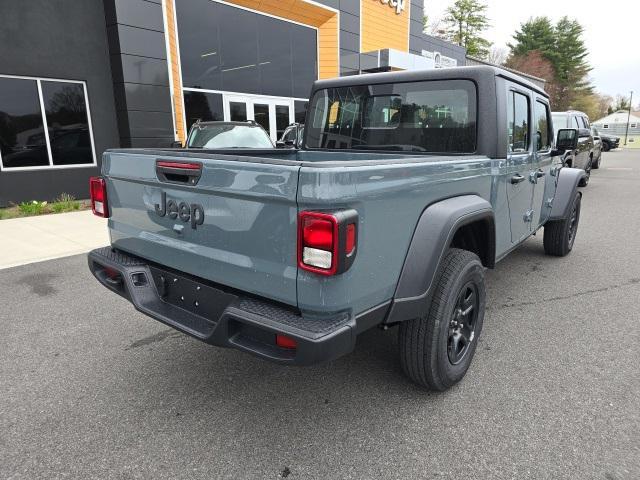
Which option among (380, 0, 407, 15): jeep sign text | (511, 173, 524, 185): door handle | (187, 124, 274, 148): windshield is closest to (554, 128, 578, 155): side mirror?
(511, 173, 524, 185): door handle

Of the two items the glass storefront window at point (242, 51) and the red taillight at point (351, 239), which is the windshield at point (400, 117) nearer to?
the red taillight at point (351, 239)

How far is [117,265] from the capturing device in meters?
2.71

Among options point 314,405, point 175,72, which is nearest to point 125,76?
point 175,72

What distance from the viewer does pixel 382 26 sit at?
58.0 ft

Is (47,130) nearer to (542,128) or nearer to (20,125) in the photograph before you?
(20,125)

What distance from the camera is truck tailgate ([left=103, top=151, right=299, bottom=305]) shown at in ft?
6.39

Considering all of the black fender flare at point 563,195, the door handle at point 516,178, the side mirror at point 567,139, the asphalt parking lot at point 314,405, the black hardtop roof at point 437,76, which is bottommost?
the asphalt parking lot at point 314,405

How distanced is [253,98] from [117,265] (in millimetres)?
11645

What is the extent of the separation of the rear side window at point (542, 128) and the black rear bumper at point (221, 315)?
10.4 feet

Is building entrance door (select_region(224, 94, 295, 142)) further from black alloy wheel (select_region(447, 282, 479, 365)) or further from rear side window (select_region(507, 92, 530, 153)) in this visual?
black alloy wheel (select_region(447, 282, 479, 365))

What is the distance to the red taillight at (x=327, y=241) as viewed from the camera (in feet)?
5.88

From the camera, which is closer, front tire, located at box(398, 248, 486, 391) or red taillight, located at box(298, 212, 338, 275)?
red taillight, located at box(298, 212, 338, 275)

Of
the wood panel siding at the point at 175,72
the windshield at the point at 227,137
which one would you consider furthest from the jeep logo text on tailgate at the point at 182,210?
the wood panel siding at the point at 175,72

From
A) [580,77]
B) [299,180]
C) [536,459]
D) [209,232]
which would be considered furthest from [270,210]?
[580,77]
